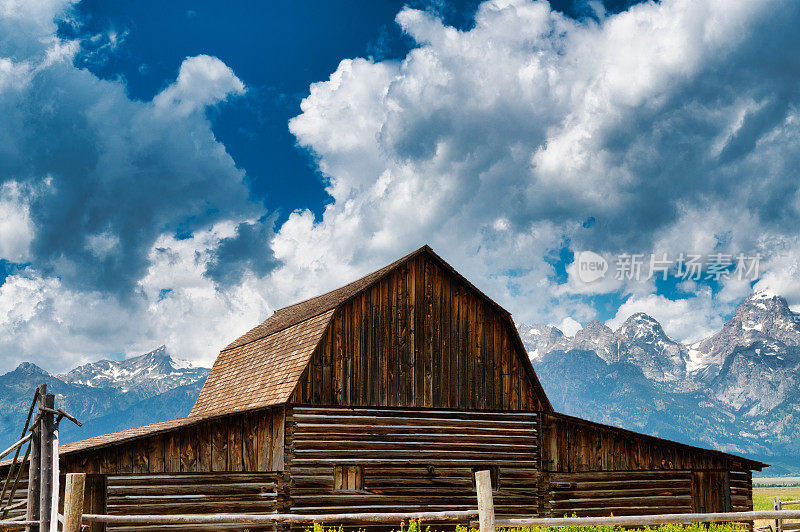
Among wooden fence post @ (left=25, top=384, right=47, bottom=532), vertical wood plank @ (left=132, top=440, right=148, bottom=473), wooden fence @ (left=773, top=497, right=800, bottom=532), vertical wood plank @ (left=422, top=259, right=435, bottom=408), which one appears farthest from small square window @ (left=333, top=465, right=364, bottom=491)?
wooden fence @ (left=773, top=497, right=800, bottom=532)

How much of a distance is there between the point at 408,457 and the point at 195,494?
5676 millimetres

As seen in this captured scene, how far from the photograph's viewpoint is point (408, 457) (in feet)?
75.8

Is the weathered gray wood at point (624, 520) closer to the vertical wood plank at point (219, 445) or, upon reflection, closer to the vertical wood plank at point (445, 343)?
the vertical wood plank at point (219, 445)

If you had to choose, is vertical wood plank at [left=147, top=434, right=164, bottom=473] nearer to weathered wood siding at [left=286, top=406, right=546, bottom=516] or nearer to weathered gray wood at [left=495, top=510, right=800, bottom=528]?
weathered wood siding at [left=286, top=406, right=546, bottom=516]

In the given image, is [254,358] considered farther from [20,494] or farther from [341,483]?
[20,494]

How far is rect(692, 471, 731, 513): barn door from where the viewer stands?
2619cm

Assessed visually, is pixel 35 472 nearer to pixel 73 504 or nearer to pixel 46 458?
pixel 46 458

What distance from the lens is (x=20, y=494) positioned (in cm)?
2053

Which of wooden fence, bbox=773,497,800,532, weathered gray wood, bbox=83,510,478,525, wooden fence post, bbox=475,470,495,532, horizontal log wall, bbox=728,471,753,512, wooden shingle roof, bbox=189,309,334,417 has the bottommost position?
wooden fence, bbox=773,497,800,532

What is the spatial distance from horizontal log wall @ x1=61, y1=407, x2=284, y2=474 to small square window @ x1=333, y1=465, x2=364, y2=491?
165 cm

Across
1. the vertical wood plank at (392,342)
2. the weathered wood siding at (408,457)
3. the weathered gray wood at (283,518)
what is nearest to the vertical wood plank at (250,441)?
the weathered wood siding at (408,457)

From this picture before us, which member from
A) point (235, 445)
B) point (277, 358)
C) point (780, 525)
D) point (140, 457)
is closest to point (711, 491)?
point (780, 525)

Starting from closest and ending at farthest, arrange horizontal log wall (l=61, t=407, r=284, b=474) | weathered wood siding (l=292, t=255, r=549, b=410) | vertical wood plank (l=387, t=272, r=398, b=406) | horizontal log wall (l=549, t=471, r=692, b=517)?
horizontal log wall (l=61, t=407, r=284, b=474), weathered wood siding (l=292, t=255, r=549, b=410), vertical wood plank (l=387, t=272, r=398, b=406), horizontal log wall (l=549, t=471, r=692, b=517)

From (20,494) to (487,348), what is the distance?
Result: 12.6m
